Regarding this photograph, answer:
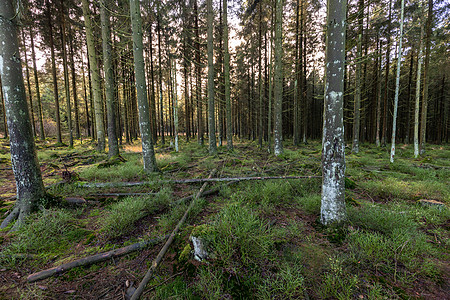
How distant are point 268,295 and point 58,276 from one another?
2.91 meters

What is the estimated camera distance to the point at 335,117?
335 centimetres

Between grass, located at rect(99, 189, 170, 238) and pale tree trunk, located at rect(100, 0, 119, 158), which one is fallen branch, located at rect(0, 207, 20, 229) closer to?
grass, located at rect(99, 189, 170, 238)

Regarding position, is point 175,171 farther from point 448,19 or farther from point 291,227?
point 448,19

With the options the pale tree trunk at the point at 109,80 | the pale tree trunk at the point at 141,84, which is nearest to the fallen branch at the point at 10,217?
the pale tree trunk at the point at 141,84

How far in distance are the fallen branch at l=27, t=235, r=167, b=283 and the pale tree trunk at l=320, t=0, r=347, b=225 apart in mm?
3405

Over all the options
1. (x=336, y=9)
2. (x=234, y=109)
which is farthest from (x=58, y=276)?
(x=234, y=109)

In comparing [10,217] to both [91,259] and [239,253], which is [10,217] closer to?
[91,259]

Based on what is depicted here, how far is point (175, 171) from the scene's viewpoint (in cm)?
774

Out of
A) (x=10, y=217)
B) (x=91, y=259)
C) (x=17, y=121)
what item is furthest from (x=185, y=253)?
→ (x=17, y=121)

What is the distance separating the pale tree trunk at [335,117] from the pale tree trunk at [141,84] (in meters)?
6.43

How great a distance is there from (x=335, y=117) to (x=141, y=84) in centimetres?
692

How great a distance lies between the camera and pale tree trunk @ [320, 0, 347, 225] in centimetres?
329

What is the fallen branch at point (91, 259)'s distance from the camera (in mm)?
2359

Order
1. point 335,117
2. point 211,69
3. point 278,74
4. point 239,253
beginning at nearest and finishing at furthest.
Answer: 1. point 239,253
2. point 335,117
3. point 278,74
4. point 211,69
